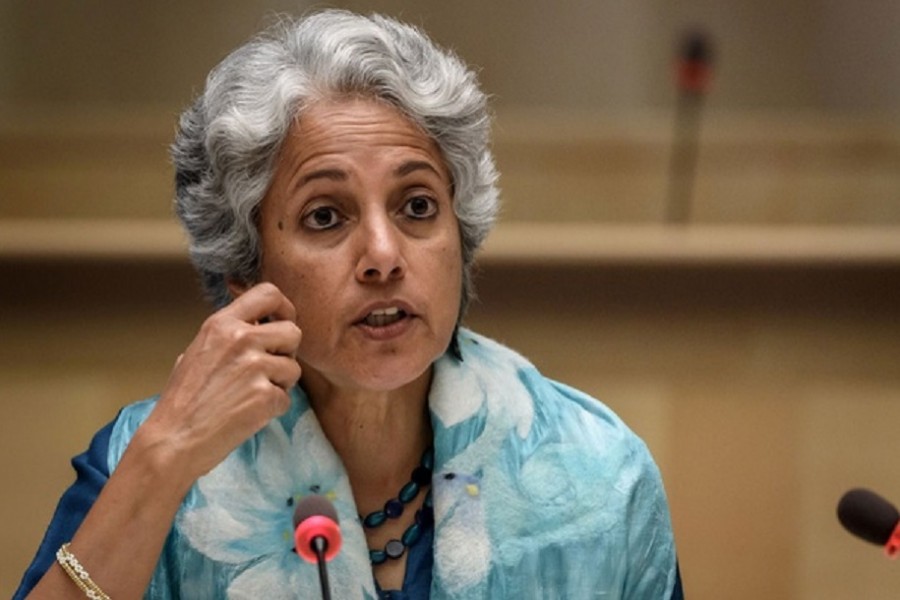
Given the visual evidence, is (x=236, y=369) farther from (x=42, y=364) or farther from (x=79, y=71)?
(x=79, y=71)

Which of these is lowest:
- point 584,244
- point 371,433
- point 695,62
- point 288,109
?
point 584,244

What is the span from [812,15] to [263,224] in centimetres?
321

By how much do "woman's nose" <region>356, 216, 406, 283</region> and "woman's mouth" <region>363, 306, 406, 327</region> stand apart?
4 cm

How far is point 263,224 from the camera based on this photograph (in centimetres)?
171

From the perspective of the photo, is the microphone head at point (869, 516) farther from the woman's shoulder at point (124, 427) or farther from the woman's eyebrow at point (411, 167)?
the woman's shoulder at point (124, 427)

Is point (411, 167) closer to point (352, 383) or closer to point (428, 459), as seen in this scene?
point (352, 383)

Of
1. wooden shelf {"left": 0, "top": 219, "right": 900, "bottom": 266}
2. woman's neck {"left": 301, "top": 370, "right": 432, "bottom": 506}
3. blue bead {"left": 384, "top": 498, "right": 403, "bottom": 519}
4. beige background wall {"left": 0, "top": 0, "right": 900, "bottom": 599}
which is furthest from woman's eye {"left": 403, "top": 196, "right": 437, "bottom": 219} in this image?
wooden shelf {"left": 0, "top": 219, "right": 900, "bottom": 266}

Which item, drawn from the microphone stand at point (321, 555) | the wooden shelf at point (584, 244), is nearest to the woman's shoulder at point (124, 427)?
the microphone stand at point (321, 555)

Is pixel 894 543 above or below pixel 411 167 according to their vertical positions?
below

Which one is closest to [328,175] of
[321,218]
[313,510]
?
[321,218]

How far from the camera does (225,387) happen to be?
5.09 ft

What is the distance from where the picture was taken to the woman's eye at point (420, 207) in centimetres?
168

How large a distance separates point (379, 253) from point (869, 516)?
0.58m

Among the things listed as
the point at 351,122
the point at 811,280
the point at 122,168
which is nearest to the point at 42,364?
the point at 122,168
